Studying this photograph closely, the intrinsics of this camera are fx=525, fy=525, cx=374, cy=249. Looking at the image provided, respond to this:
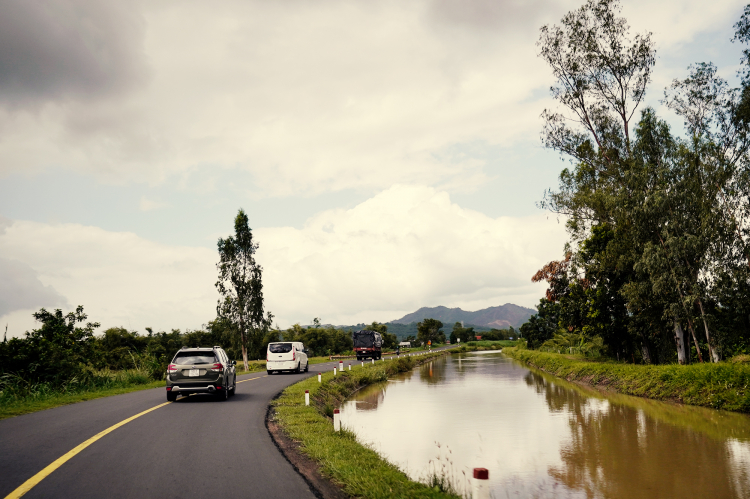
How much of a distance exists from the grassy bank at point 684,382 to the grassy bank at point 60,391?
2234cm

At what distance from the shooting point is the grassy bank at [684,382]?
18.6 metres

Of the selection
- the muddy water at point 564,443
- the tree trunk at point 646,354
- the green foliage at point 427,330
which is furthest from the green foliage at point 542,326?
the green foliage at point 427,330

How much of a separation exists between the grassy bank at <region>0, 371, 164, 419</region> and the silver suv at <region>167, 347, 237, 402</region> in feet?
11.9

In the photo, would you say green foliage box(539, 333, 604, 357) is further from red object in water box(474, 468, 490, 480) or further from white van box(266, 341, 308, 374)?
red object in water box(474, 468, 490, 480)

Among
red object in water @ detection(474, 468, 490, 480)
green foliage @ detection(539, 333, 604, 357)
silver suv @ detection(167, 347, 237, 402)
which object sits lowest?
green foliage @ detection(539, 333, 604, 357)

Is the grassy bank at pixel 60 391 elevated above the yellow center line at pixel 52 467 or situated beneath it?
elevated above

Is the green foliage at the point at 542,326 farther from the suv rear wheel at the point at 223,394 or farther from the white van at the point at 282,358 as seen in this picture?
the suv rear wheel at the point at 223,394

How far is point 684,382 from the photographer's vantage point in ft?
70.9

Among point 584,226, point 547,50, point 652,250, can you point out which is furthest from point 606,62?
point 652,250

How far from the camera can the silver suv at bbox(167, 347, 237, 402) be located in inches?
642

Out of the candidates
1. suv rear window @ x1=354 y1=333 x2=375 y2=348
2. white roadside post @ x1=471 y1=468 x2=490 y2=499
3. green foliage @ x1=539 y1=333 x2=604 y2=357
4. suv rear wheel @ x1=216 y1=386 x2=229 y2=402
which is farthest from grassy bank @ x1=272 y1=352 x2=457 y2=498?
suv rear window @ x1=354 y1=333 x2=375 y2=348

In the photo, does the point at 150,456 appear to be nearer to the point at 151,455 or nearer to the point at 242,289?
the point at 151,455

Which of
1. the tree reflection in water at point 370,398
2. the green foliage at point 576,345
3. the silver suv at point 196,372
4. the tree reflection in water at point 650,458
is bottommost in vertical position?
the tree reflection in water at point 650,458

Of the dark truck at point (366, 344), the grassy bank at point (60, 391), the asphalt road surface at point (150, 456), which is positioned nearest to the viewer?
the asphalt road surface at point (150, 456)
